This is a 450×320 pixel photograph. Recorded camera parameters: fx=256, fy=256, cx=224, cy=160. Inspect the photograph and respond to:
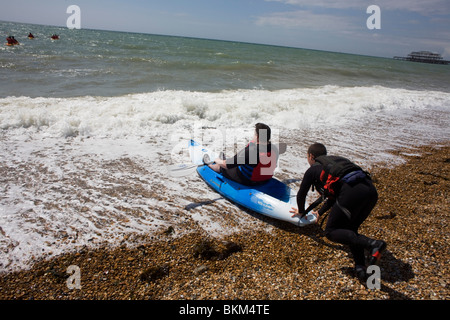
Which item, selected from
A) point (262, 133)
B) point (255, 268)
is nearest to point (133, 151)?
point (262, 133)

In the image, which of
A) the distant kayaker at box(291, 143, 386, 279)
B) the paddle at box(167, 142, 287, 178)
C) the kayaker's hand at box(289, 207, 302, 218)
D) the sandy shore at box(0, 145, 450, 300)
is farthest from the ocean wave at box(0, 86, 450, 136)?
the distant kayaker at box(291, 143, 386, 279)

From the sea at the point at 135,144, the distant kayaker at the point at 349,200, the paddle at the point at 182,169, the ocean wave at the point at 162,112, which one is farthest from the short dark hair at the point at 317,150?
the ocean wave at the point at 162,112

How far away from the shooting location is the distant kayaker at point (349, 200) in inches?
118

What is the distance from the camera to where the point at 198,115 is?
33.4ft

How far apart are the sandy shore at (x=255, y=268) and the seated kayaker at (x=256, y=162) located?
935 millimetres

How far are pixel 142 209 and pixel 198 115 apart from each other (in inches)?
244

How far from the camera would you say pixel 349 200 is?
9.97 feet

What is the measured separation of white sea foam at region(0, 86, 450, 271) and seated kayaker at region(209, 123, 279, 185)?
617mm

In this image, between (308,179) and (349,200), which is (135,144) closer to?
(308,179)

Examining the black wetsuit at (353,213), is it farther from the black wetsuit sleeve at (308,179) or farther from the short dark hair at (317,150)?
the short dark hair at (317,150)

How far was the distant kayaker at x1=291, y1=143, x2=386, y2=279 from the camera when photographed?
9.85ft

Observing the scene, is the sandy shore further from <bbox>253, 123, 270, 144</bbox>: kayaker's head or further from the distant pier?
the distant pier
